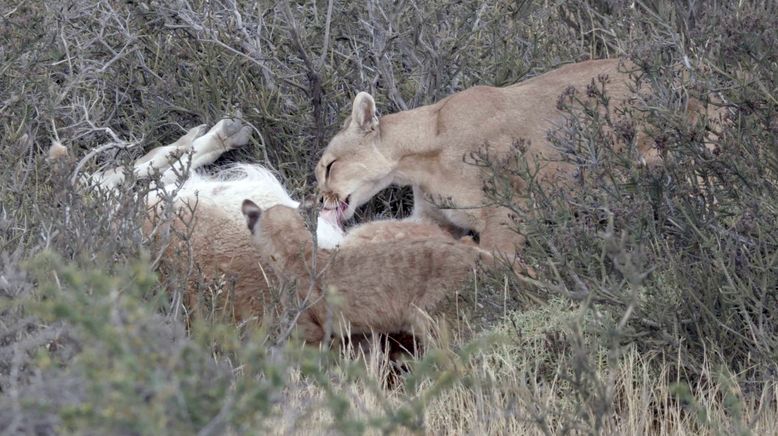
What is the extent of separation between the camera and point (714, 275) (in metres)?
5.07

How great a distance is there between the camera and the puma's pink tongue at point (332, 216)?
754 cm

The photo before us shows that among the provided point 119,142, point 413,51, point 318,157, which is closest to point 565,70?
point 413,51

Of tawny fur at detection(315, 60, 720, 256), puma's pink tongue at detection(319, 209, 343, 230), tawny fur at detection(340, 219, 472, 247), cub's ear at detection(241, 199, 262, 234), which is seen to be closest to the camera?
cub's ear at detection(241, 199, 262, 234)

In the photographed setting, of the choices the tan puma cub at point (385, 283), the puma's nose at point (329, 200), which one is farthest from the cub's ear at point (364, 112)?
the tan puma cub at point (385, 283)

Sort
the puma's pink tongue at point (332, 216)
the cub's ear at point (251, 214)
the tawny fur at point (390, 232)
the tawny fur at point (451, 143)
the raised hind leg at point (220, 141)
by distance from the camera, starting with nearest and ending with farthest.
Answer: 1. the cub's ear at point (251, 214)
2. the tawny fur at point (390, 232)
3. the tawny fur at point (451, 143)
4. the puma's pink tongue at point (332, 216)
5. the raised hind leg at point (220, 141)

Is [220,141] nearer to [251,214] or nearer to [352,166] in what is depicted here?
[352,166]

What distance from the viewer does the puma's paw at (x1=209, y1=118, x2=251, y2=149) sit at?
7.95 metres

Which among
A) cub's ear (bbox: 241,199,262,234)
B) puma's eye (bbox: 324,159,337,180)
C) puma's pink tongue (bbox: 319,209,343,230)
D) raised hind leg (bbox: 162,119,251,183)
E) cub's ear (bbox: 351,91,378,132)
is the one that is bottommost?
puma's pink tongue (bbox: 319,209,343,230)

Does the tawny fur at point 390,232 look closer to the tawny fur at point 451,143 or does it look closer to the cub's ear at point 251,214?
the tawny fur at point 451,143

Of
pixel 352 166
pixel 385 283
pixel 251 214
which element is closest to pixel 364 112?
pixel 352 166

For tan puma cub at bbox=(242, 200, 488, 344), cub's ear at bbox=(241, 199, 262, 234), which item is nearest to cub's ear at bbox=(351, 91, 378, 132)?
cub's ear at bbox=(241, 199, 262, 234)

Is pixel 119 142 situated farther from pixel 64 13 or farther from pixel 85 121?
pixel 64 13

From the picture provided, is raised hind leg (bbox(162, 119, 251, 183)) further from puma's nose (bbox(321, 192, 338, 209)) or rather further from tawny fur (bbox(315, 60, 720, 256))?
puma's nose (bbox(321, 192, 338, 209))

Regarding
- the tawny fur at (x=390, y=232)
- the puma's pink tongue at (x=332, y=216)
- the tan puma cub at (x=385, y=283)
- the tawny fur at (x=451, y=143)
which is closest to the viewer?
the tan puma cub at (x=385, y=283)
